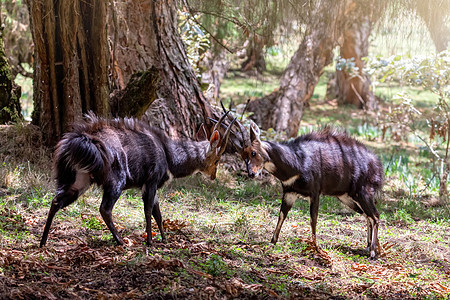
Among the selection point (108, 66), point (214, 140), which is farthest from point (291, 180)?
point (108, 66)

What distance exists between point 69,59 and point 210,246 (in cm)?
343

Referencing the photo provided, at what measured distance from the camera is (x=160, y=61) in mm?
8562

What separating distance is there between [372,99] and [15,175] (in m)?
13.7

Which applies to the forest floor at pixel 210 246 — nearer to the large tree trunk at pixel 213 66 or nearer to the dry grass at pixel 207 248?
the dry grass at pixel 207 248

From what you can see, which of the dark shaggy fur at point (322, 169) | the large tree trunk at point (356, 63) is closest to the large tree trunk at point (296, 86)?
the large tree trunk at point (356, 63)

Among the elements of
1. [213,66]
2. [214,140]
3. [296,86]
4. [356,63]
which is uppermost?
[356,63]

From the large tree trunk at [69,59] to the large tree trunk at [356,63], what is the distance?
1087 cm

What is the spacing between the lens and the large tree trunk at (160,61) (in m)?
8.54

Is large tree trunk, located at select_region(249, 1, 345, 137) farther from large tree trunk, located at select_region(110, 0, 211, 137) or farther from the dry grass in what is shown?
the dry grass

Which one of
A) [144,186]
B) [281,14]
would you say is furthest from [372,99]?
[144,186]

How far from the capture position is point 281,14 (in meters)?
6.33

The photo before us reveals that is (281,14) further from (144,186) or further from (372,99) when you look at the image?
(372,99)

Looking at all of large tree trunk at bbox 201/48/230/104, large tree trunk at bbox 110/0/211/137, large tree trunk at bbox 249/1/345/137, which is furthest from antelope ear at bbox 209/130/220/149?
large tree trunk at bbox 201/48/230/104

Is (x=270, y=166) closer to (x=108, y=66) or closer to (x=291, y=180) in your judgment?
(x=291, y=180)
